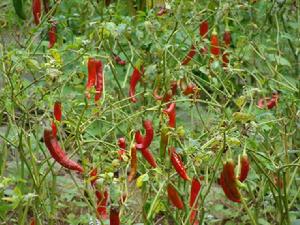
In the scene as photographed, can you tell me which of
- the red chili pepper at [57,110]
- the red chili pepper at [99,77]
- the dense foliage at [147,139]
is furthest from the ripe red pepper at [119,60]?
the red chili pepper at [57,110]

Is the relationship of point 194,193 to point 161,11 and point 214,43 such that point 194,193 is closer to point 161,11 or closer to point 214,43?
point 161,11

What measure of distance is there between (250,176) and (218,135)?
4.10ft

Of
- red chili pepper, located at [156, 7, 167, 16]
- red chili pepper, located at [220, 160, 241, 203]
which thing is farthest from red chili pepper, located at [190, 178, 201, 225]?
red chili pepper, located at [156, 7, 167, 16]

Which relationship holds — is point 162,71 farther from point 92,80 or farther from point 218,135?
point 218,135

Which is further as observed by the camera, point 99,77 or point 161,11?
point 161,11

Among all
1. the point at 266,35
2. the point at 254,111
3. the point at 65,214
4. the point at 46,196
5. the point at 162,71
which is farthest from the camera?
the point at 266,35

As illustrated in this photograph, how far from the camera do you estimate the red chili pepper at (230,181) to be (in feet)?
9.49

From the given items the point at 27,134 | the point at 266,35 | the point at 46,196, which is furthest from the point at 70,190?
the point at 266,35

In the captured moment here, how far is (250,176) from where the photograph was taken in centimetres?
423

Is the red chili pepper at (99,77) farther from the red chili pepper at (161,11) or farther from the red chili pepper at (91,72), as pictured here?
the red chili pepper at (161,11)

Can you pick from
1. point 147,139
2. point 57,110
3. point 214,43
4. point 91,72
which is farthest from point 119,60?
point 147,139

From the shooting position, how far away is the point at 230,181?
2.94 metres

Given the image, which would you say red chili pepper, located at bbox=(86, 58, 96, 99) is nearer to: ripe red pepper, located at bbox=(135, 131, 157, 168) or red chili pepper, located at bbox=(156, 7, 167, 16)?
ripe red pepper, located at bbox=(135, 131, 157, 168)

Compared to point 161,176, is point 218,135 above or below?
above
